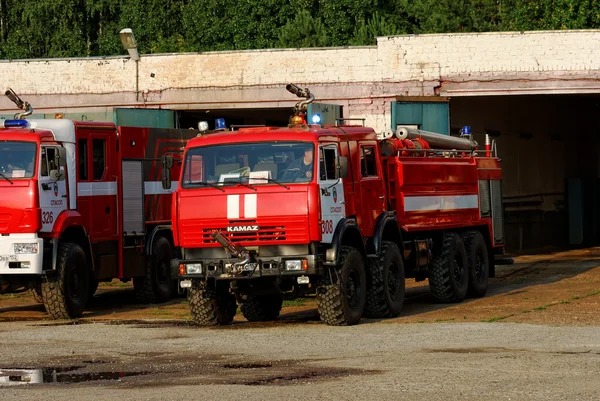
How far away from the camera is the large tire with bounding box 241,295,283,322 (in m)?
20.0

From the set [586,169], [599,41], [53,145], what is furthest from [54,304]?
[586,169]

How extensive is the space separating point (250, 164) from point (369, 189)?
220 centimetres

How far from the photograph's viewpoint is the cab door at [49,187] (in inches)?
772

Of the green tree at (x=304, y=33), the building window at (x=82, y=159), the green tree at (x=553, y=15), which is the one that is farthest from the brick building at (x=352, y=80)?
the green tree at (x=304, y=33)

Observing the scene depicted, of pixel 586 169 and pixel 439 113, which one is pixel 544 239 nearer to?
pixel 586 169

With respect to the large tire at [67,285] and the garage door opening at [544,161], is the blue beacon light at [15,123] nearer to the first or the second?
the large tire at [67,285]

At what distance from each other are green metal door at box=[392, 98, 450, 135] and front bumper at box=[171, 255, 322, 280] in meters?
15.0

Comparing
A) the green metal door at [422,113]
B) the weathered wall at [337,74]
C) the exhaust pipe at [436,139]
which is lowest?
the exhaust pipe at [436,139]

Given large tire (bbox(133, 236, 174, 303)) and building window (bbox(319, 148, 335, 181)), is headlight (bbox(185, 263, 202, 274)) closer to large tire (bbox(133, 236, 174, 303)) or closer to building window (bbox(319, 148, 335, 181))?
building window (bbox(319, 148, 335, 181))

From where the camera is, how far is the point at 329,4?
218 ft

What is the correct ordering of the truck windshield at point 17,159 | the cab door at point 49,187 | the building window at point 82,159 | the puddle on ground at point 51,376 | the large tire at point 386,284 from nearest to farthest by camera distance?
the puddle on ground at point 51,376 < the large tire at point 386,284 < the truck windshield at point 17,159 < the cab door at point 49,187 < the building window at point 82,159

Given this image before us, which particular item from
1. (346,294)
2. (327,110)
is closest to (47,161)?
(346,294)

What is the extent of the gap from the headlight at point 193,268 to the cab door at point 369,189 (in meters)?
2.47

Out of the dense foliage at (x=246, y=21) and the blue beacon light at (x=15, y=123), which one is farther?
the dense foliage at (x=246, y=21)
